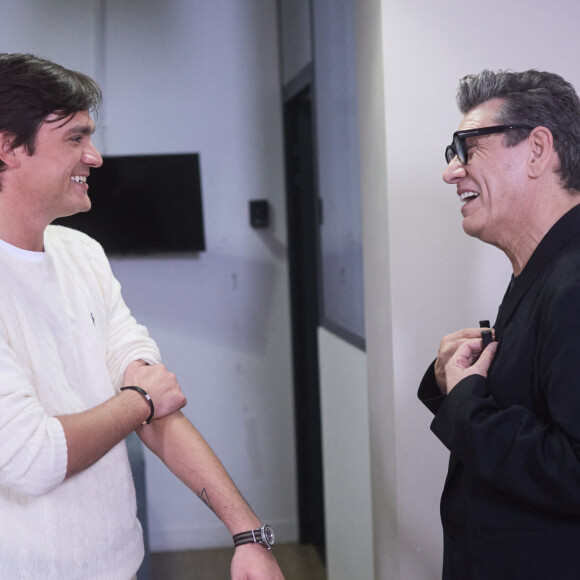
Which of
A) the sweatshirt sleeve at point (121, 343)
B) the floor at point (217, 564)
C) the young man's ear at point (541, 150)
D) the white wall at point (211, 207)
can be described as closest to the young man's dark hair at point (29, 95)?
the sweatshirt sleeve at point (121, 343)

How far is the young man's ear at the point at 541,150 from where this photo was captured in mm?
1391

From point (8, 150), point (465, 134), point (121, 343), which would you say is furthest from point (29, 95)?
point (465, 134)

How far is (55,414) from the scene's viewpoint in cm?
140

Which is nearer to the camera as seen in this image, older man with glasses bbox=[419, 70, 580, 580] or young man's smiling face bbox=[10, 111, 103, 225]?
older man with glasses bbox=[419, 70, 580, 580]

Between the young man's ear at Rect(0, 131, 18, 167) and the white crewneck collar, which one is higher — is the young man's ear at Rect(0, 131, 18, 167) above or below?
above

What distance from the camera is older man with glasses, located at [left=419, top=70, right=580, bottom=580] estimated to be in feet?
4.00

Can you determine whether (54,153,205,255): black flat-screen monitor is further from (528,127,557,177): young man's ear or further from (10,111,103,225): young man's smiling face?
(528,127,557,177): young man's ear

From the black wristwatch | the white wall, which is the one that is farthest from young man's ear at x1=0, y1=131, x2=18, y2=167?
the white wall

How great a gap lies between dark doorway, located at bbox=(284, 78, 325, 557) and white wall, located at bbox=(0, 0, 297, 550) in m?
0.10

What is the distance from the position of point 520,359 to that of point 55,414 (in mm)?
879

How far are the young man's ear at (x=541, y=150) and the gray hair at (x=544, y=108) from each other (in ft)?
0.04

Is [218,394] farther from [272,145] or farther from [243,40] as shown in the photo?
[243,40]

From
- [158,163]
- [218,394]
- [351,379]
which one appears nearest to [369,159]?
[351,379]

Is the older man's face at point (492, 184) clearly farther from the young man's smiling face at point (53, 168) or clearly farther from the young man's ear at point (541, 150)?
the young man's smiling face at point (53, 168)
